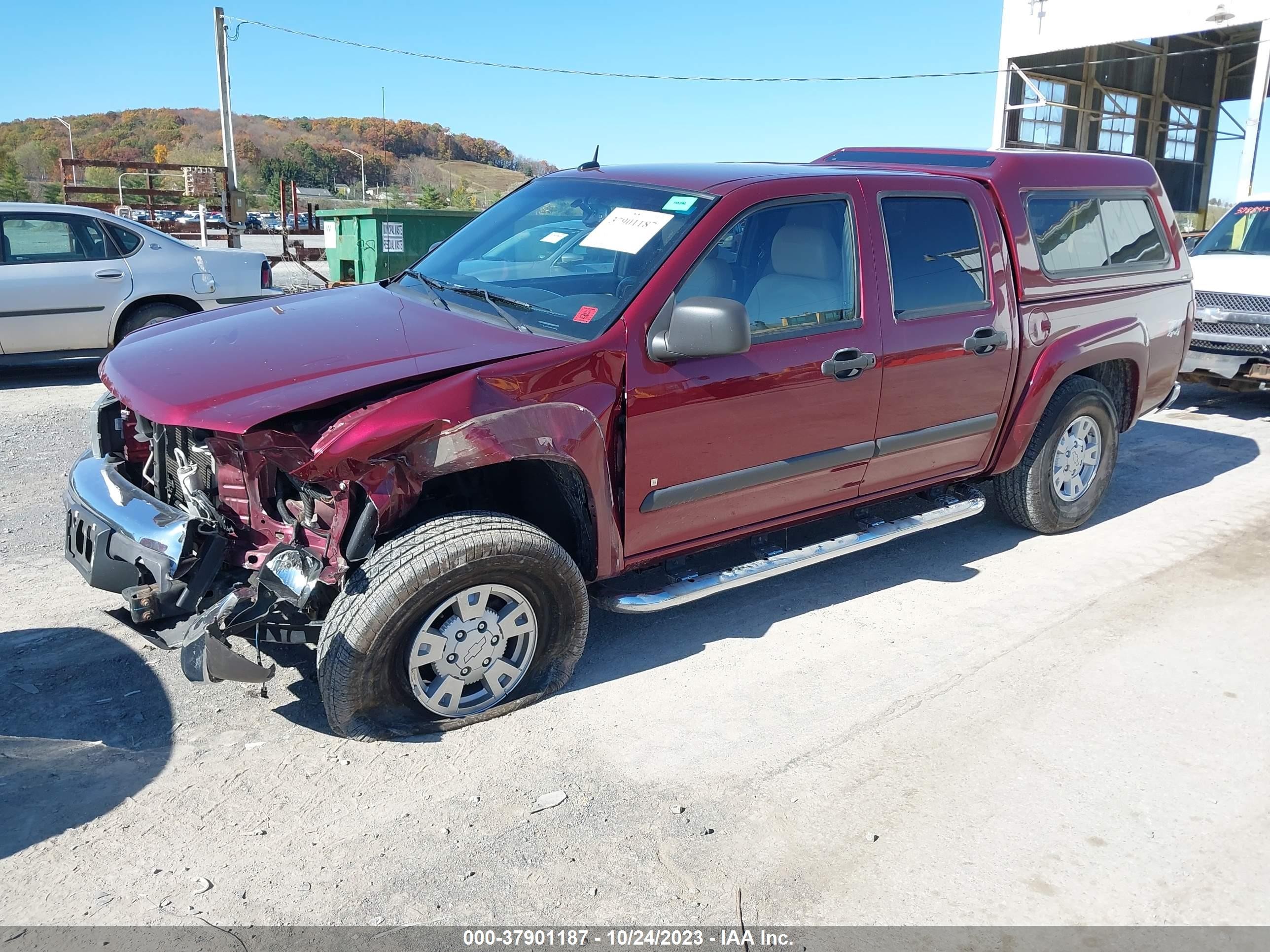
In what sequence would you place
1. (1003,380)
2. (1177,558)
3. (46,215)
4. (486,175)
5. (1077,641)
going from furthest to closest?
1. (486,175)
2. (46,215)
3. (1177,558)
4. (1003,380)
5. (1077,641)

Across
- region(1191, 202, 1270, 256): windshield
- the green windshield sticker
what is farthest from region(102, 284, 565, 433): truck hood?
region(1191, 202, 1270, 256): windshield

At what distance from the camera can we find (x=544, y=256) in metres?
4.18

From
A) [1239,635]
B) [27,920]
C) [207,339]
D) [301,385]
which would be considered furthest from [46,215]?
[1239,635]

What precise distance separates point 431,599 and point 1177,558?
13.4 feet

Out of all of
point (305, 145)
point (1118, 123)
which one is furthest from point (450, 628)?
point (305, 145)

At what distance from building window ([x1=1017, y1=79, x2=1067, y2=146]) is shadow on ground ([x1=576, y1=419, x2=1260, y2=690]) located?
22242 mm

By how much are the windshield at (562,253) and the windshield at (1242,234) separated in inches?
294

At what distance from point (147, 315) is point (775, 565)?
739 centimetres

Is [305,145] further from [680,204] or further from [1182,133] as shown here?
[680,204]

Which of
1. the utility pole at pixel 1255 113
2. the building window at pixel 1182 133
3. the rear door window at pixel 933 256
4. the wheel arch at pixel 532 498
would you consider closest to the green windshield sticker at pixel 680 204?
the rear door window at pixel 933 256

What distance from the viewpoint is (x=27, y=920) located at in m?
2.55

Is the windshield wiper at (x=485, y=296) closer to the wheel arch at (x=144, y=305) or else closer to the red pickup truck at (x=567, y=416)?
the red pickup truck at (x=567, y=416)

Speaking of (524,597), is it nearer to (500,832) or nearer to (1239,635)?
(500,832)

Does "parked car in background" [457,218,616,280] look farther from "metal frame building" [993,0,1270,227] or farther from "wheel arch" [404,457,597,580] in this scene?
"metal frame building" [993,0,1270,227]
